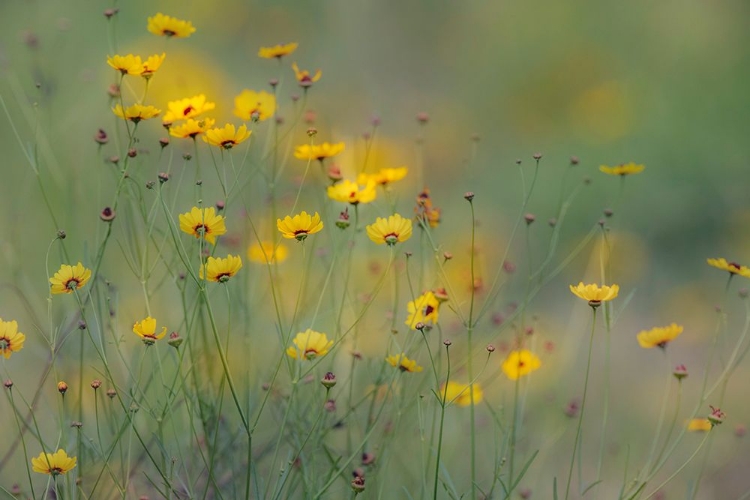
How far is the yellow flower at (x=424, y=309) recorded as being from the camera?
125 centimetres

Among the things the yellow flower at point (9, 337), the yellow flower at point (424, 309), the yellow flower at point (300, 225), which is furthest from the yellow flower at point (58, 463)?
the yellow flower at point (424, 309)

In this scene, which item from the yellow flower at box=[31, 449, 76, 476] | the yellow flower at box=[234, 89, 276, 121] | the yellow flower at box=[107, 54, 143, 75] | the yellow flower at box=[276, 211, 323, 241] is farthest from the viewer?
the yellow flower at box=[234, 89, 276, 121]

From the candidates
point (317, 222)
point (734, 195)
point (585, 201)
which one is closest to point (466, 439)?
point (317, 222)

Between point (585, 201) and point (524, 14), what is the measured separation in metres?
1.18

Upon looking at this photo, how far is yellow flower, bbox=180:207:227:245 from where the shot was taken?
1124 mm

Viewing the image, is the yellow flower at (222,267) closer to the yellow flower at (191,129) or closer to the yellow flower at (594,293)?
the yellow flower at (191,129)

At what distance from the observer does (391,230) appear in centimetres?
119

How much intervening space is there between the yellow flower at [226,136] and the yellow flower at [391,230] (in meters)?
0.20

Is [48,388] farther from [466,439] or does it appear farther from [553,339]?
[553,339]

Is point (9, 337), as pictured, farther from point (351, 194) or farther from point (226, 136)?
point (351, 194)

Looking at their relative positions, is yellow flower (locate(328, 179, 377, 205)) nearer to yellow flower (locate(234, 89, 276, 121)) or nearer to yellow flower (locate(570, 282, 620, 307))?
yellow flower (locate(234, 89, 276, 121))

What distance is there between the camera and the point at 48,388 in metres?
1.87

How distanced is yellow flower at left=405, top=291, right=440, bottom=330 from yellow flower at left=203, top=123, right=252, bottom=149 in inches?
12.4

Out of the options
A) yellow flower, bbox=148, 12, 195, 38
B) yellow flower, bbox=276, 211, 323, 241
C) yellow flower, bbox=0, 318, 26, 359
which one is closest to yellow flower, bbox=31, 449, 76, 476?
yellow flower, bbox=0, 318, 26, 359
